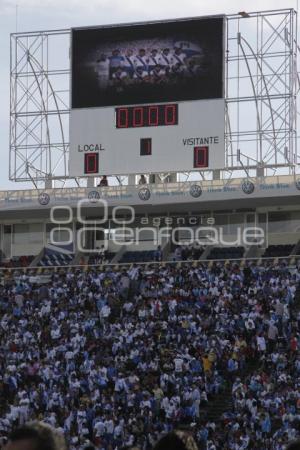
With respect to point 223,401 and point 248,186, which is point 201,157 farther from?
point 223,401

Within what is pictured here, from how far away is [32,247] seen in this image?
43.0m

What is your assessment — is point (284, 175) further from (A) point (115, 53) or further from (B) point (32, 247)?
(B) point (32, 247)

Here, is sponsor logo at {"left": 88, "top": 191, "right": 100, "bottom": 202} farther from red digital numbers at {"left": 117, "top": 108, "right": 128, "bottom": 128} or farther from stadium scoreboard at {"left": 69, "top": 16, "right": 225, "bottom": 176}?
red digital numbers at {"left": 117, "top": 108, "right": 128, "bottom": 128}

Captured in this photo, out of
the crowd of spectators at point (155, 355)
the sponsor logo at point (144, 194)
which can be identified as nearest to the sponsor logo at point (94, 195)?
the sponsor logo at point (144, 194)

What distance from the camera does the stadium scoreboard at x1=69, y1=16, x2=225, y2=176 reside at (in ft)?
120

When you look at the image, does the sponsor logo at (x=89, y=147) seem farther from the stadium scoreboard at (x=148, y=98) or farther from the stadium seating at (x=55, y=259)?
the stadium seating at (x=55, y=259)

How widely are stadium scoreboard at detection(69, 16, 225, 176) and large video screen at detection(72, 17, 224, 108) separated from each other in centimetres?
3

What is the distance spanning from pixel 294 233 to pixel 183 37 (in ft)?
24.4

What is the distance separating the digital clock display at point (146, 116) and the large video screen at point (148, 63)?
0.22m

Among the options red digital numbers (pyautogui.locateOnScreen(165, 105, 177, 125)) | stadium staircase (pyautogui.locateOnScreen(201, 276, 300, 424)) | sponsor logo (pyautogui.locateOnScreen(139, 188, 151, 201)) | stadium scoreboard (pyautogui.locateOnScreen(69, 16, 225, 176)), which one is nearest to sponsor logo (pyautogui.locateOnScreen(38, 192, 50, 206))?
stadium scoreboard (pyautogui.locateOnScreen(69, 16, 225, 176))

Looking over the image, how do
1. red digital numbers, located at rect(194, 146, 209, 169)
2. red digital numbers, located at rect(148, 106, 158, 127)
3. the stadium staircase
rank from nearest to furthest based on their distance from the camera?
1. the stadium staircase
2. red digital numbers, located at rect(194, 146, 209, 169)
3. red digital numbers, located at rect(148, 106, 158, 127)

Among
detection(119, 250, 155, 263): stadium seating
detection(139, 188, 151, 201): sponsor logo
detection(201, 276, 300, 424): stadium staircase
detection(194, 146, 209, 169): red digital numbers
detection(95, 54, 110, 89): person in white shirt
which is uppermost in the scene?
detection(95, 54, 110, 89): person in white shirt

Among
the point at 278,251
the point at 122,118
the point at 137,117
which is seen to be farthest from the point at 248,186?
the point at 122,118

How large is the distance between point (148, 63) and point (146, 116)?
1604 millimetres
